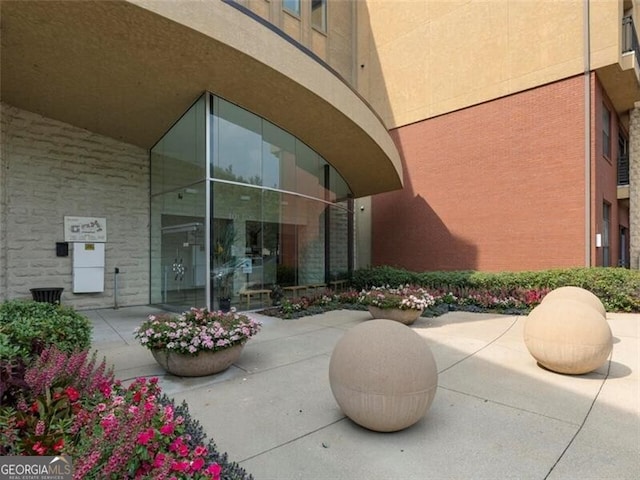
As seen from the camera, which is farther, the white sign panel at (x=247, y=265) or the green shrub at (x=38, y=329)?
the white sign panel at (x=247, y=265)

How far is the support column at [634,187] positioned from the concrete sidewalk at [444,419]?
46.3 feet

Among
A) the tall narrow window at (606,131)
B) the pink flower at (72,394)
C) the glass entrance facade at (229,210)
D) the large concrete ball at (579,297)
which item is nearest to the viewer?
the pink flower at (72,394)

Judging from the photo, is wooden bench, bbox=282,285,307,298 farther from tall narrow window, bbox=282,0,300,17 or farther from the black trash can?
tall narrow window, bbox=282,0,300,17

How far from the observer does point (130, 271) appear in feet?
38.1

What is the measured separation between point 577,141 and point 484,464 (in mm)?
13332

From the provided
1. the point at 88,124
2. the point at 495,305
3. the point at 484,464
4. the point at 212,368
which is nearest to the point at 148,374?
the point at 212,368

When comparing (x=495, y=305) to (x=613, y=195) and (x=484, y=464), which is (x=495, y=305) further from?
(x=613, y=195)

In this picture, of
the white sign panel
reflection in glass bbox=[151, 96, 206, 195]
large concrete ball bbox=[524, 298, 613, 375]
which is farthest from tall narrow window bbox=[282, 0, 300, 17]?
large concrete ball bbox=[524, 298, 613, 375]

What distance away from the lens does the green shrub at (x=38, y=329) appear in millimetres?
3544

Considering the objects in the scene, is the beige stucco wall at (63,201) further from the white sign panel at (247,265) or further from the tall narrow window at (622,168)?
the tall narrow window at (622,168)

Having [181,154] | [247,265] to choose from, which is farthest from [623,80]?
[181,154]

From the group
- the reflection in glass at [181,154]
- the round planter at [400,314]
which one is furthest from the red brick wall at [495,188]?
the reflection in glass at [181,154]

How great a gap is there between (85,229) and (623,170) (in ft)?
73.9

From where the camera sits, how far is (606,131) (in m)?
14.8
